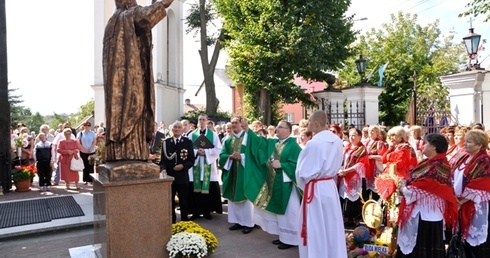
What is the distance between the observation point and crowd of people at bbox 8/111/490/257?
15.0 feet

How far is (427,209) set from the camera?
4.53 metres

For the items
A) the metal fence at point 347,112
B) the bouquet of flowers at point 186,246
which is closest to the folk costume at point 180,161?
the bouquet of flowers at point 186,246

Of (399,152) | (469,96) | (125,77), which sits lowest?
(399,152)

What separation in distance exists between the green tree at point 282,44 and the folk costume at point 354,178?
11689mm

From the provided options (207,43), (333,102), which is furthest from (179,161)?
(207,43)

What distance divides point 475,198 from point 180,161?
4.58 metres

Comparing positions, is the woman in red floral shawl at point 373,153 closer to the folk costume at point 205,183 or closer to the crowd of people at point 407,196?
the crowd of people at point 407,196

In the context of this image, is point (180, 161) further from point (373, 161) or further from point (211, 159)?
point (373, 161)

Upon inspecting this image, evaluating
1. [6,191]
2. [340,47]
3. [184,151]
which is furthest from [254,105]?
[184,151]

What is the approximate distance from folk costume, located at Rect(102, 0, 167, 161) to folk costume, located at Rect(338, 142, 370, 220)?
4.11 m

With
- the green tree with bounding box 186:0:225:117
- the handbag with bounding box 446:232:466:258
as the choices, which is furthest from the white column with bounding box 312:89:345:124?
the green tree with bounding box 186:0:225:117

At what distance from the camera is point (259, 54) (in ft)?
62.8

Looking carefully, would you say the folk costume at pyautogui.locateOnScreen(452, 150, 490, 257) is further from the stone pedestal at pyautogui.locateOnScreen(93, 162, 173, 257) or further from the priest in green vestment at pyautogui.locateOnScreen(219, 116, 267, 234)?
the stone pedestal at pyautogui.locateOnScreen(93, 162, 173, 257)

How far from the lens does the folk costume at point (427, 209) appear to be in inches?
173
